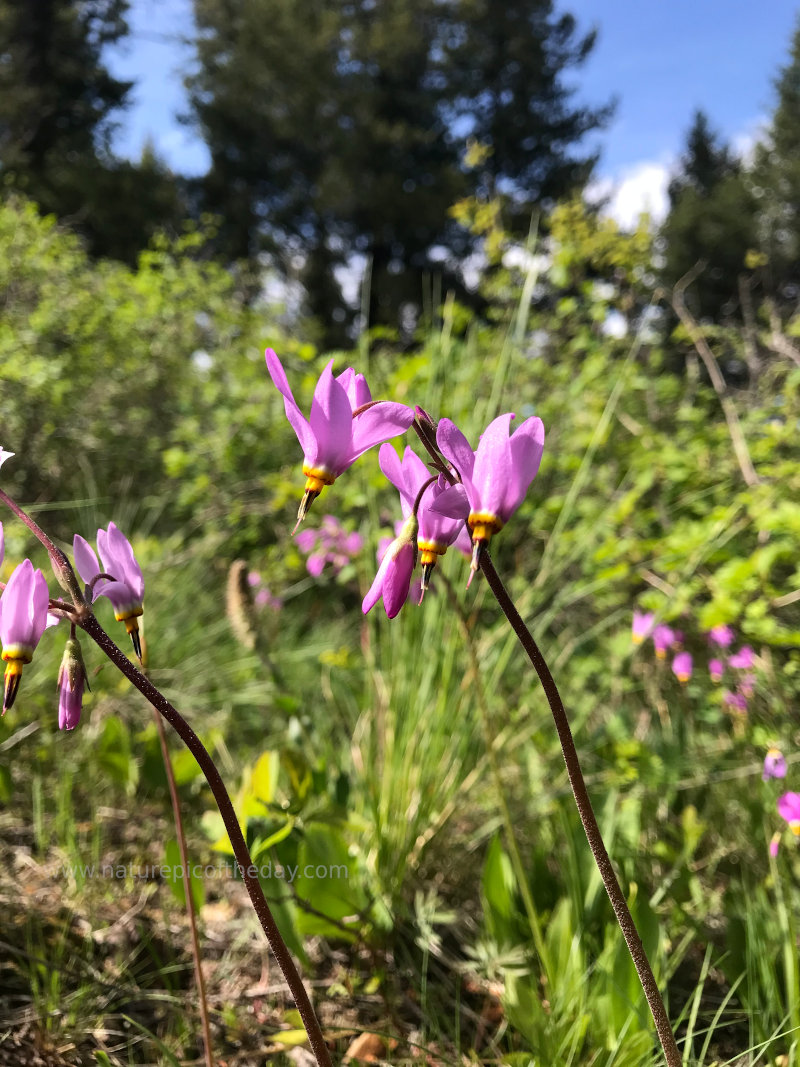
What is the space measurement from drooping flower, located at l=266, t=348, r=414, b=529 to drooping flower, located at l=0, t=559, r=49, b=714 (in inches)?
10.7

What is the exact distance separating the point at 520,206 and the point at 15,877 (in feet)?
70.3

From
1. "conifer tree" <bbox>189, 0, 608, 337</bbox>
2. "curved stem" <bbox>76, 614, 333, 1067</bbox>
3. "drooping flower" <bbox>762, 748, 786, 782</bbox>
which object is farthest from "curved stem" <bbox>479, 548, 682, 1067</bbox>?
"conifer tree" <bbox>189, 0, 608, 337</bbox>

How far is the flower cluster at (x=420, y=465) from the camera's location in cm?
68

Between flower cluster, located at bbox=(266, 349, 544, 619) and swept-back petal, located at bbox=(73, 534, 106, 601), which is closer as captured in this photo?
flower cluster, located at bbox=(266, 349, 544, 619)

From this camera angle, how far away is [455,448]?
2.19 ft

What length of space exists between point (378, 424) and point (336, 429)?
46 millimetres

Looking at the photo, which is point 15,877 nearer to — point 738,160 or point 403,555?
point 403,555

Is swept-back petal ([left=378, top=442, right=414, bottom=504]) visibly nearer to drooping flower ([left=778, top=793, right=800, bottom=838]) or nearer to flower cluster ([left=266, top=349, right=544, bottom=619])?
flower cluster ([left=266, top=349, right=544, bottom=619])

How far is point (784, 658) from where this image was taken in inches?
112

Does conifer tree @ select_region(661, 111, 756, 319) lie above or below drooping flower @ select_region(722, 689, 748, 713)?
above

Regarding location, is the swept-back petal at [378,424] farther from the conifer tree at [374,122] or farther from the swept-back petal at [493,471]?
the conifer tree at [374,122]

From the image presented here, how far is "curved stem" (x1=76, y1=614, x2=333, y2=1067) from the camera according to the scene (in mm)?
Answer: 676

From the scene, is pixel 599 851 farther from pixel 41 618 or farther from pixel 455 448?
pixel 41 618

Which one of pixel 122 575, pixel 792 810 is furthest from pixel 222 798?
→ pixel 792 810
